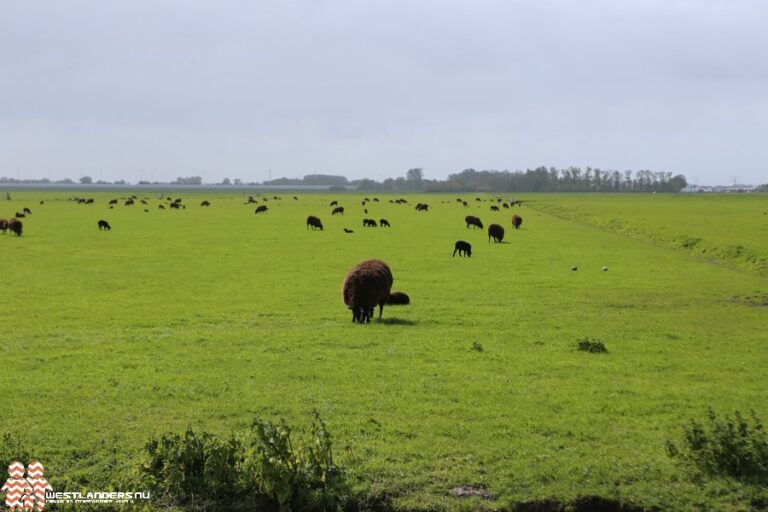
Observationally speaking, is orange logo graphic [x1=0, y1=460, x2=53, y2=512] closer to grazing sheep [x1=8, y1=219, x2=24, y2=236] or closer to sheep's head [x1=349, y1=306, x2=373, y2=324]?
sheep's head [x1=349, y1=306, x2=373, y2=324]

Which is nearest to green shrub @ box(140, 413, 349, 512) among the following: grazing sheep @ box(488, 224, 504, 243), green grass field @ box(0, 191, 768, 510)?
green grass field @ box(0, 191, 768, 510)

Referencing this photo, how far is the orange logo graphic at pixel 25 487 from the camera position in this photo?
25.7 feet

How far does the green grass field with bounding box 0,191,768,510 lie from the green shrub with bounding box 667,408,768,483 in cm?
27

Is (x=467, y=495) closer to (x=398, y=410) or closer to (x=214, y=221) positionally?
(x=398, y=410)

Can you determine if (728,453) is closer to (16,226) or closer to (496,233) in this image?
(496,233)

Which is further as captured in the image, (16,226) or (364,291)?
(16,226)

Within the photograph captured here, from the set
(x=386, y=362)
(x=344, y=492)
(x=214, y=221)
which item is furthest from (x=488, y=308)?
(x=214, y=221)

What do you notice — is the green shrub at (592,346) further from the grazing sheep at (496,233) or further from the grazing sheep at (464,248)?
the grazing sheep at (496,233)

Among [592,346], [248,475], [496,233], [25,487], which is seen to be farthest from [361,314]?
[496,233]

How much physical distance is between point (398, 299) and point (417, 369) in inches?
325

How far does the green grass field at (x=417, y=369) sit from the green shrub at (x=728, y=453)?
27 cm

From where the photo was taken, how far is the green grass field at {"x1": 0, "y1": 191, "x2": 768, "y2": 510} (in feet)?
29.0

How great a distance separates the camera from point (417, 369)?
1352 centimetres

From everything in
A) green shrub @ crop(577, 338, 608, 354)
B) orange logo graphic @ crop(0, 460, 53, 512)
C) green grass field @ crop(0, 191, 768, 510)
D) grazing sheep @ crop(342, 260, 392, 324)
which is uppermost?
grazing sheep @ crop(342, 260, 392, 324)
